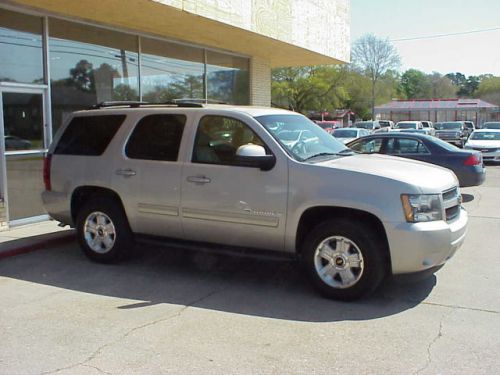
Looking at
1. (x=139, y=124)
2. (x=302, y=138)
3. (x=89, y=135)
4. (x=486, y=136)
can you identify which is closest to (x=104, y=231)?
(x=89, y=135)

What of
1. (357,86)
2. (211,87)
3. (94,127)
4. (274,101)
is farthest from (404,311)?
(357,86)

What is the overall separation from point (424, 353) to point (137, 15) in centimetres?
764

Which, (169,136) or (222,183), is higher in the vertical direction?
(169,136)

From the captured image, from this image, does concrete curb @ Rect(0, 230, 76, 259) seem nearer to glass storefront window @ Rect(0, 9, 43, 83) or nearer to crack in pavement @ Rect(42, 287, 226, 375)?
glass storefront window @ Rect(0, 9, 43, 83)

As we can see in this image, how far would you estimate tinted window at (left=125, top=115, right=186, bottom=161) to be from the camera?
6324 millimetres

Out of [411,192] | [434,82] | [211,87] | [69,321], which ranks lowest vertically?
[69,321]

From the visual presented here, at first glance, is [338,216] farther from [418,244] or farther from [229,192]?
[229,192]

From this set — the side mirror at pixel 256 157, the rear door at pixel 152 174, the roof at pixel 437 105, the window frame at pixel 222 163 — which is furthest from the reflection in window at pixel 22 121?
the roof at pixel 437 105

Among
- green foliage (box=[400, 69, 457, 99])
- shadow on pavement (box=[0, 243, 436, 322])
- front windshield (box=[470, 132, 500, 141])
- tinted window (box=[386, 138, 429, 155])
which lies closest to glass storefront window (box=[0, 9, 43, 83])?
shadow on pavement (box=[0, 243, 436, 322])

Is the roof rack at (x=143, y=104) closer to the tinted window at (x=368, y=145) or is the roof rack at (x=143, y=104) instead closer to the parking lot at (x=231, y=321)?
the parking lot at (x=231, y=321)

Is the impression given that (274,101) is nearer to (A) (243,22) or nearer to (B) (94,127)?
(A) (243,22)

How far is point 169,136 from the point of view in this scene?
6.40 m

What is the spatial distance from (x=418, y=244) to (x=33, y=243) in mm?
5395

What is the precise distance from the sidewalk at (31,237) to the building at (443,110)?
2661 inches
